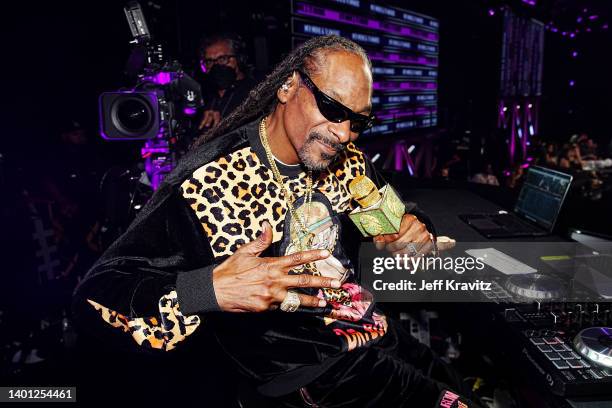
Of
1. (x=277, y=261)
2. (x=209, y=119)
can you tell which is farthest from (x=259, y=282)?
(x=209, y=119)

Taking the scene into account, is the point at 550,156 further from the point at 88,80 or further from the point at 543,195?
the point at 88,80

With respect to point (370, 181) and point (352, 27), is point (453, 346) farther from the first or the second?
point (352, 27)

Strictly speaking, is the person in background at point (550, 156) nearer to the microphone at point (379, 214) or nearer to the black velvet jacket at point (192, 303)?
the microphone at point (379, 214)

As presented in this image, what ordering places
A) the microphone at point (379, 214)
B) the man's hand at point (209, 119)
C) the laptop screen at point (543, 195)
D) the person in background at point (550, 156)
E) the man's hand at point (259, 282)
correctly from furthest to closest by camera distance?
the person in background at point (550, 156) < the man's hand at point (209, 119) < the laptop screen at point (543, 195) < the microphone at point (379, 214) < the man's hand at point (259, 282)

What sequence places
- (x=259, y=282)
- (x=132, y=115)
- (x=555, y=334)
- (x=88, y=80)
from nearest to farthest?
1. (x=259, y=282)
2. (x=555, y=334)
3. (x=132, y=115)
4. (x=88, y=80)

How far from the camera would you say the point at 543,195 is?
2.28m

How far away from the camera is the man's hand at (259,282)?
3.75ft

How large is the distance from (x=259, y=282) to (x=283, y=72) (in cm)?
86

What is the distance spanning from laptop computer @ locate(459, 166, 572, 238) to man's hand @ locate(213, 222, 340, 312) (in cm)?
136

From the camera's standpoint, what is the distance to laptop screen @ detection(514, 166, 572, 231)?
213 centimetres

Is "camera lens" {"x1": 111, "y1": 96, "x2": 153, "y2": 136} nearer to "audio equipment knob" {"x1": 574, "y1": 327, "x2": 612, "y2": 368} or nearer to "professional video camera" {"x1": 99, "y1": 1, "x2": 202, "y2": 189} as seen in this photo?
"professional video camera" {"x1": 99, "y1": 1, "x2": 202, "y2": 189}

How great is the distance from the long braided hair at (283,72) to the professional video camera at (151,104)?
120 centimetres

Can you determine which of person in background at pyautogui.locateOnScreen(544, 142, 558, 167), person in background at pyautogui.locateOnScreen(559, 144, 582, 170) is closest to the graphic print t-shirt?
person in background at pyautogui.locateOnScreen(544, 142, 558, 167)

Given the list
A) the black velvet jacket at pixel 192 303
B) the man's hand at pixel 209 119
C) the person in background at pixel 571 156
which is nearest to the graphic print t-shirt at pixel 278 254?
the black velvet jacket at pixel 192 303
